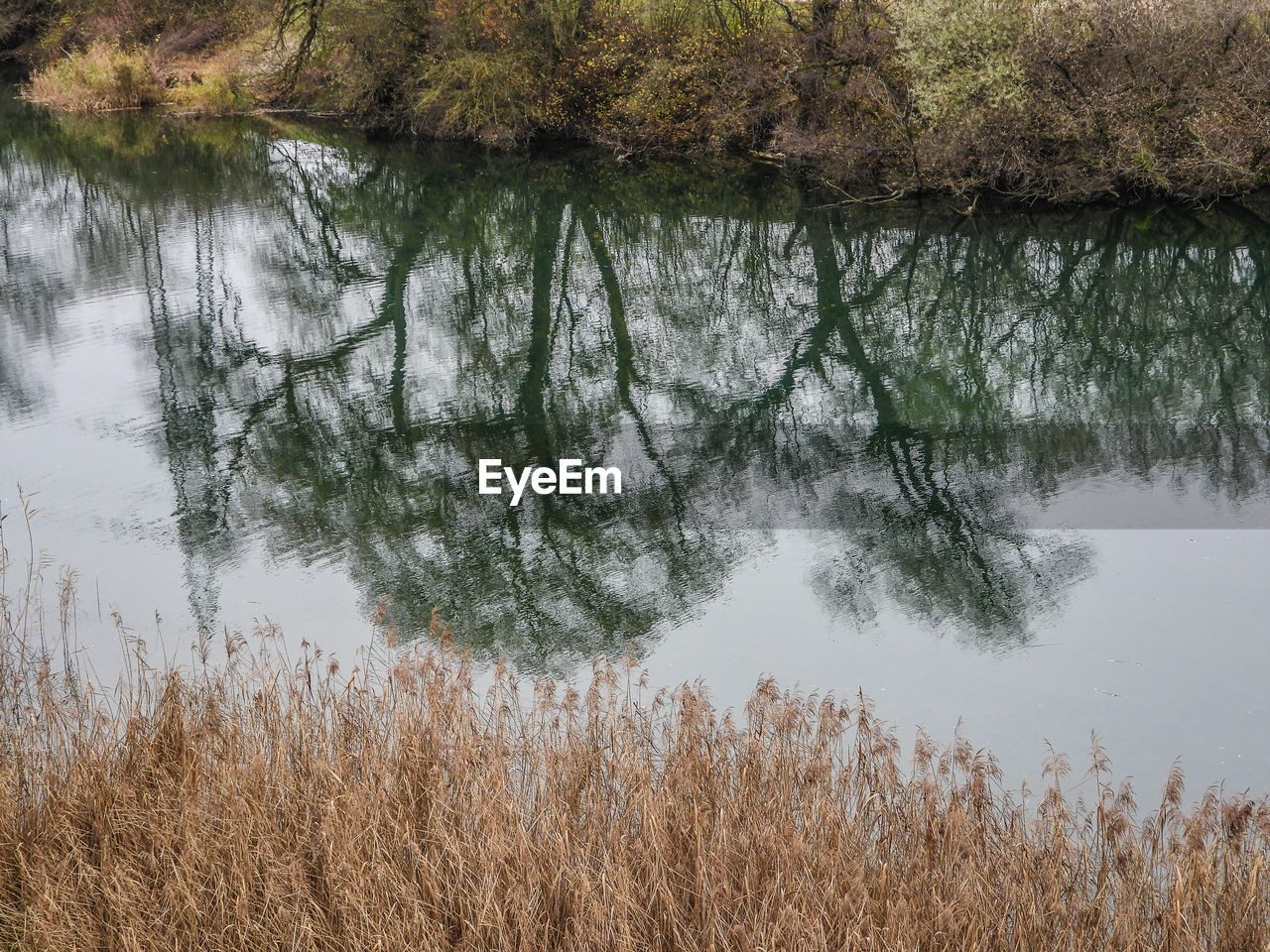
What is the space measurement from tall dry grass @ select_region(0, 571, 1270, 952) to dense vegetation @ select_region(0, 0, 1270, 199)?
13.4 m

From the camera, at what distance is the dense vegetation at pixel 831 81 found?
1627cm

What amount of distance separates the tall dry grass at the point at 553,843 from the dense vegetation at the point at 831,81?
529 inches

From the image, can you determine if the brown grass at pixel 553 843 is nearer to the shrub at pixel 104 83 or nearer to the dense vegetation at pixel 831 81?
the dense vegetation at pixel 831 81

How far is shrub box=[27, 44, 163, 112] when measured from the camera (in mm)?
31766

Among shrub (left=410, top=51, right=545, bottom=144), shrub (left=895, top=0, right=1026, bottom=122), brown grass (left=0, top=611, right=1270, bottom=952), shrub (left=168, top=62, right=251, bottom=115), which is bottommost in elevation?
brown grass (left=0, top=611, right=1270, bottom=952)

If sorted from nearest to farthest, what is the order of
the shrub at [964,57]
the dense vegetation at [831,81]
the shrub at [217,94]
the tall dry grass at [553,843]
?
1. the tall dry grass at [553,843]
2. the dense vegetation at [831,81]
3. the shrub at [964,57]
4. the shrub at [217,94]

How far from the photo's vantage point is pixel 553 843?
14.3 feet

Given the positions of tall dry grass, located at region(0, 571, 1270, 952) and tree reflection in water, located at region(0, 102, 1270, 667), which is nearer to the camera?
tall dry grass, located at region(0, 571, 1270, 952)

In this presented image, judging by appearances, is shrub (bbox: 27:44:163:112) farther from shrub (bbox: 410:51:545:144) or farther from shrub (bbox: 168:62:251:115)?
shrub (bbox: 410:51:545:144)

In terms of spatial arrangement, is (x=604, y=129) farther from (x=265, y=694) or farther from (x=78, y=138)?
(x=265, y=694)

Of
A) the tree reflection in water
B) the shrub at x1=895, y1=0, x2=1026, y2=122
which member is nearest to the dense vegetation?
the shrub at x1=895, y1=0, x2=1026, y2=122

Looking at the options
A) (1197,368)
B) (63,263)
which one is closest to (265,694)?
(1197,368)

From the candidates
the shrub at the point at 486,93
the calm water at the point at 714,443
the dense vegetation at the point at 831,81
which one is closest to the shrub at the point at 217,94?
the dense vegetation at the point at 831,81

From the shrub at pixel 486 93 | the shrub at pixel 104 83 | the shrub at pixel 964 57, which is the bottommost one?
the shrub at pixel 964 57
